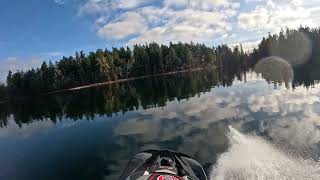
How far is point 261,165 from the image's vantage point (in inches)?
948

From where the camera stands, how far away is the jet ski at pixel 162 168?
20188 mm

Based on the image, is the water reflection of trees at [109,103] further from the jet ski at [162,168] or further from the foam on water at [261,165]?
the jet ski at [162,168]

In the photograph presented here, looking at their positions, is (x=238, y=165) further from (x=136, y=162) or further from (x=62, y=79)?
(x=62, y=79)

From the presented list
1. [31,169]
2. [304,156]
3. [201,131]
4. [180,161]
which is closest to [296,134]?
[304,156]

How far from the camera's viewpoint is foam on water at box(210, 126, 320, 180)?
73.1 feet

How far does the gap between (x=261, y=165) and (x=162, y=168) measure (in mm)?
6724

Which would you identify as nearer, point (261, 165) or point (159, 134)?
point (261, 165)

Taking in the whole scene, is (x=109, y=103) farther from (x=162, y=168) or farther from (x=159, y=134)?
(x=162, y=168)

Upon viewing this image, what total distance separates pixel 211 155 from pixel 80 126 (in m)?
27.1

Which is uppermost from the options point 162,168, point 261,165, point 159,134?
point 162,168

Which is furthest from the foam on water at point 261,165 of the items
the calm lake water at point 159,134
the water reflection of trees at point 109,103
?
the water reflection of trees at point 109,103

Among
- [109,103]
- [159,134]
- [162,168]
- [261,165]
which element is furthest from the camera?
[109,103]

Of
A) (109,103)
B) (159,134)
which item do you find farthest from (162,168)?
(109,103)

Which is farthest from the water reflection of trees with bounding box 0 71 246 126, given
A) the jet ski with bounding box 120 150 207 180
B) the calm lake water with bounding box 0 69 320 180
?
the jet ski with bounding box 120 150 207 180
